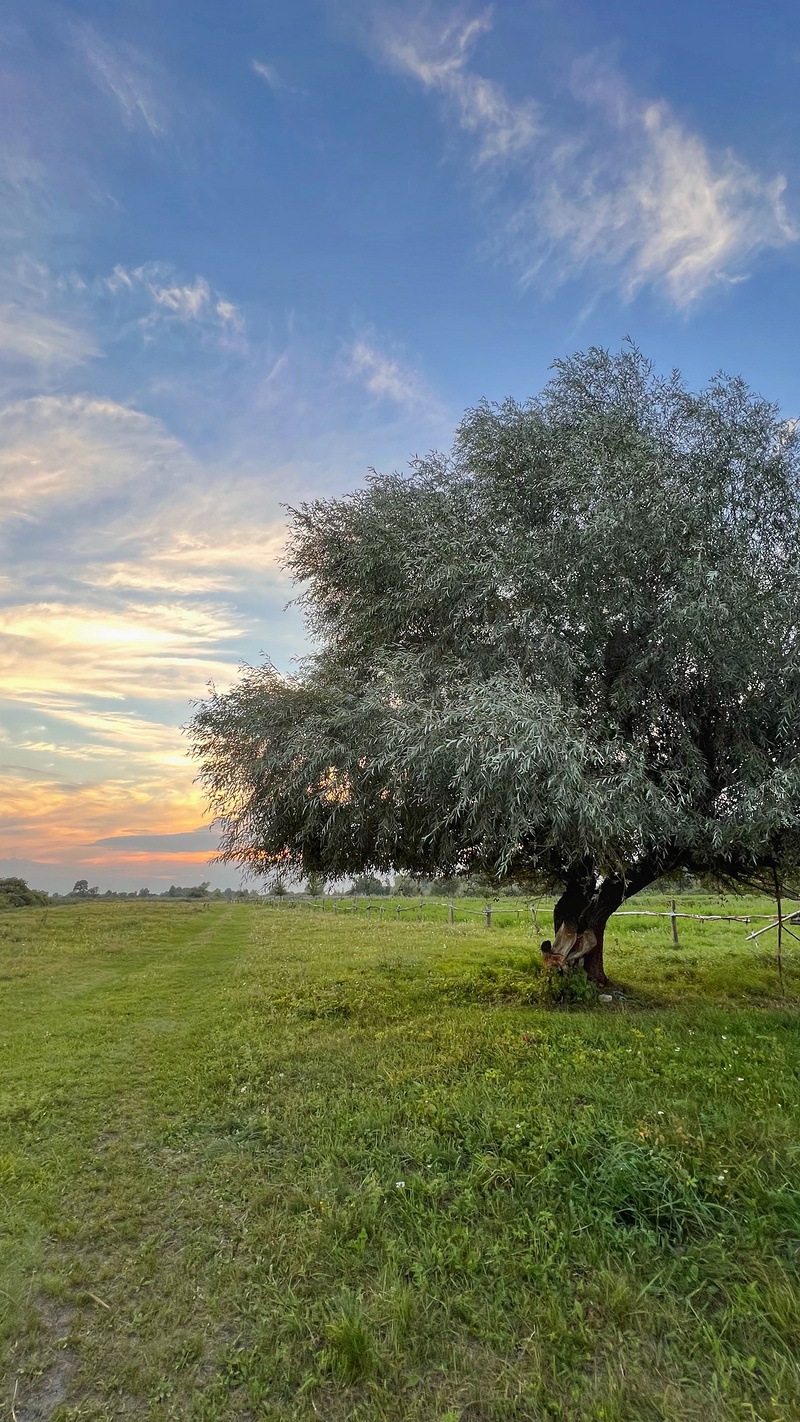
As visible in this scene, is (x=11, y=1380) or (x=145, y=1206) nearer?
(x=11, y=1380)

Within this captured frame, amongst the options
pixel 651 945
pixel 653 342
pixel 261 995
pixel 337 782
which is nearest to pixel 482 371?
pixel 653 342

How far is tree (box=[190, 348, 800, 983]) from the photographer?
9.80 m

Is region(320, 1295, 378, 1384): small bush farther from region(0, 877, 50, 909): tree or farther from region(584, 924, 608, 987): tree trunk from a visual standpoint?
region(0, 877, 50, 909): tree

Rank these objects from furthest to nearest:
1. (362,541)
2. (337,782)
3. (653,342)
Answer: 1. (653,342)
2. (362,541)
3. (337,782)

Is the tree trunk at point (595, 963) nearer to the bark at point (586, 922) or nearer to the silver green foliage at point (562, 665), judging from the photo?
the bark at point (586, 922)

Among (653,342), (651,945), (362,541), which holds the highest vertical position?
(653,342)

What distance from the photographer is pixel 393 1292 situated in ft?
14.2

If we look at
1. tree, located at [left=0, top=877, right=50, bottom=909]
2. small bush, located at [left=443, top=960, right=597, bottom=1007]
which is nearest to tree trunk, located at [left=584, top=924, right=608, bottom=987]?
small bush, located at [left=443, top=960, right=597, bottom=1007]

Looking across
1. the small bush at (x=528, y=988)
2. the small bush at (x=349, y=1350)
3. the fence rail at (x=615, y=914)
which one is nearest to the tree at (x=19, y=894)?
the fence rail at (x=615, y=914)

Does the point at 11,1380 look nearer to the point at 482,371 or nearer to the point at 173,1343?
the point at 173,1343

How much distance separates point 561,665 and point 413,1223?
8.13 meters

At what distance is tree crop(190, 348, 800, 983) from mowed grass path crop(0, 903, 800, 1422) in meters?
3.21

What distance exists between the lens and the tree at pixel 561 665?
→ 9805mm

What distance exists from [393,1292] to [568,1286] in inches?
47.9
